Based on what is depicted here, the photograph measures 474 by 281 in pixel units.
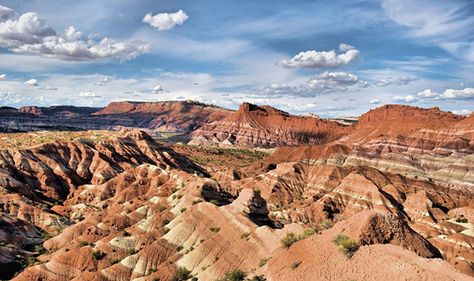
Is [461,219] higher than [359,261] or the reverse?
the reverse

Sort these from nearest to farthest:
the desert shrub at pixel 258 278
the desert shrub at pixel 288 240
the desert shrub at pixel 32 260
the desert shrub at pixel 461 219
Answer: the desert shrub at pixel 258 278, the desert shrub at pixel 288 240, the desert shrub at pixel 32 260, the desert shrub at pixel 461 219

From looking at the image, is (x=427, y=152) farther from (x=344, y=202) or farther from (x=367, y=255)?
(x=367, y=255)

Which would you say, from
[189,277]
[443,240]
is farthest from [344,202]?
[189,277]

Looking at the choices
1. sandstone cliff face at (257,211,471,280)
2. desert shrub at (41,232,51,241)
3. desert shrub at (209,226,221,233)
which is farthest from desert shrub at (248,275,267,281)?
desert shrub at (41,232,51,241)

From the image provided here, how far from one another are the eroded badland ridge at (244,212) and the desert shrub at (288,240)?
0.09 metres

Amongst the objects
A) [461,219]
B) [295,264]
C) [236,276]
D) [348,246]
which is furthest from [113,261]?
[461,219]

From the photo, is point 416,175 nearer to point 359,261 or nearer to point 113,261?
point 113,261

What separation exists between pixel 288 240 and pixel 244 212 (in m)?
13.7

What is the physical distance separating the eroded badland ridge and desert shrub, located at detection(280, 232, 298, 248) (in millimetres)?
89

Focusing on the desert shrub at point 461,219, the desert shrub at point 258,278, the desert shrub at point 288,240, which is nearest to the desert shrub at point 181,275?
the desert shrub at point 258,278

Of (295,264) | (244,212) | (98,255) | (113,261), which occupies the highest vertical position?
(295,264)

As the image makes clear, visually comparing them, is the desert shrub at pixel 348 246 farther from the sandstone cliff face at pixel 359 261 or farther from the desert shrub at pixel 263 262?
the desert shrub at pixel 263 262

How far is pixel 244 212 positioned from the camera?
159ft

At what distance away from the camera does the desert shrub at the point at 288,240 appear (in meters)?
34.9
